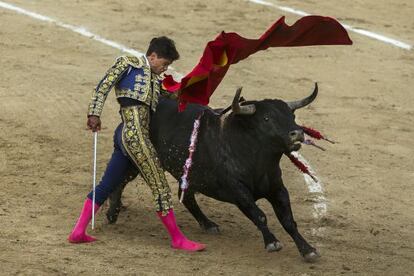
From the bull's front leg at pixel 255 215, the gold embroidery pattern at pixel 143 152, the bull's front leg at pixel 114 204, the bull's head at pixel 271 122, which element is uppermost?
the bull's head at pixel 271 122

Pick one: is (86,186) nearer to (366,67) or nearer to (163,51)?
(163,51)

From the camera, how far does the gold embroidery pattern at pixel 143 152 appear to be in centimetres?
841

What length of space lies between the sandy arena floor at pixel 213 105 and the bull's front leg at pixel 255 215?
0.62 ft

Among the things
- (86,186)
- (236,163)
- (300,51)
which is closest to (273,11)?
(300,51)

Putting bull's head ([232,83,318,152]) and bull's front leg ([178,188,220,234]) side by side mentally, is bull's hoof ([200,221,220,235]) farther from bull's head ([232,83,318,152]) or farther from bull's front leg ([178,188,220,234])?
bull's head ([232,83,318,152])

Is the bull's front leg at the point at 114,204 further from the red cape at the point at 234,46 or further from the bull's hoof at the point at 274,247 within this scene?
the bull's hoof at the point at 274,247

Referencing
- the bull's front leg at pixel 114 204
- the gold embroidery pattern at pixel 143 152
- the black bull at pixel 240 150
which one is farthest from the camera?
the bull's front leg at pixel 114 204

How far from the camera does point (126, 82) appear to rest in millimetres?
8367

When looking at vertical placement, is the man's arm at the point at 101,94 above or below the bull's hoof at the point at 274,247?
above

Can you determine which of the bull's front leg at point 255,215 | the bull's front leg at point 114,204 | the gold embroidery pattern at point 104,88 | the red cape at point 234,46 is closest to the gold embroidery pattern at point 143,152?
the gold embroidery pattern at point 104,88

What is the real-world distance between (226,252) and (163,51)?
159 centimetres

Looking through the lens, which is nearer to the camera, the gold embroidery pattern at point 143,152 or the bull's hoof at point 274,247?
the bull's hoof at point 274,247

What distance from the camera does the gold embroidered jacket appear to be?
8.27 m

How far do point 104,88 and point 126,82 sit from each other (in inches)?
7.3
